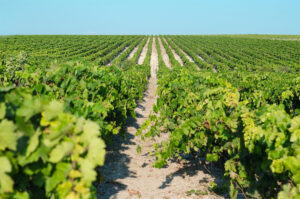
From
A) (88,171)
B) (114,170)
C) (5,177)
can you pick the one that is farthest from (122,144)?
(5,177)

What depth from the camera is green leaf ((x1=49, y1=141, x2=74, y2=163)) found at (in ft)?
5.27

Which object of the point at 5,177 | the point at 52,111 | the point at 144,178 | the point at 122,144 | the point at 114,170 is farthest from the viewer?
the point at 122,144

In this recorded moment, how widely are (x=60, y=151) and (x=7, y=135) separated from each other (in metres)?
0.34

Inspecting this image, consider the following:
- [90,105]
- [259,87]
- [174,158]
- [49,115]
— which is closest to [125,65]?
[259,87]

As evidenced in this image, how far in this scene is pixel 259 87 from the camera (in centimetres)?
836

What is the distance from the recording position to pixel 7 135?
1.48 meters

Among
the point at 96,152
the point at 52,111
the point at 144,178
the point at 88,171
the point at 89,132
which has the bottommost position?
the point at 144,178

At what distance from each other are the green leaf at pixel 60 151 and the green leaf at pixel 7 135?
0.25 meters

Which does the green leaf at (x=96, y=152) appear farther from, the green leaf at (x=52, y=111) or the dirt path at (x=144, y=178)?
the dirt path at (x=144, y=178)

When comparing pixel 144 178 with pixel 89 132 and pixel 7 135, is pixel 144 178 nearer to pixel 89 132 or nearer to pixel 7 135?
pixel 89 132

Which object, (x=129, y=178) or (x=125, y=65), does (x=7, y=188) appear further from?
(x=125, y=65)

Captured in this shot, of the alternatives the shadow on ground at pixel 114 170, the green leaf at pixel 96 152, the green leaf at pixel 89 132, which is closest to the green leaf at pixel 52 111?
the green leaf at pixel 89 132

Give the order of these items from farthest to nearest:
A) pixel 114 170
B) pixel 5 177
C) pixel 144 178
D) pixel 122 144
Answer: pixel 122 144
pixel 114 170
pixel 144 178
pixel 5 177

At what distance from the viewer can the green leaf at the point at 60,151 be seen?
1605mm
